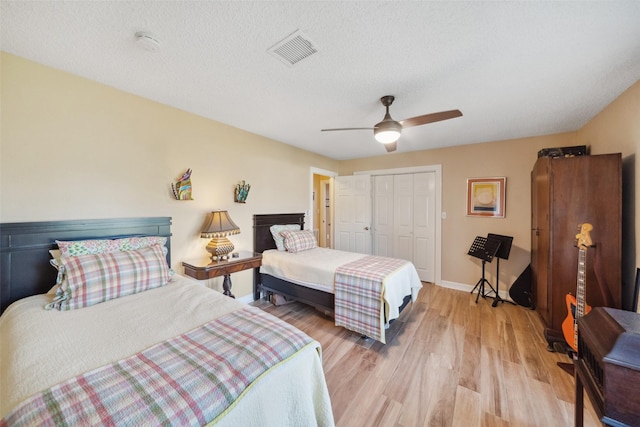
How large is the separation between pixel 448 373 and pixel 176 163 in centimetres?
331

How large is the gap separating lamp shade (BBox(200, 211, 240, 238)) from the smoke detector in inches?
63.7

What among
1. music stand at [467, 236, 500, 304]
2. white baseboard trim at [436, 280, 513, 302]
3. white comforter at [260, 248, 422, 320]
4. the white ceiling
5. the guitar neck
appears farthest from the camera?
white baseboard trim at [436, 280, 513, 302]

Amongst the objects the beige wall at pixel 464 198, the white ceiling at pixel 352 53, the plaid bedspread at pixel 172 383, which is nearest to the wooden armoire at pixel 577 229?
the white ceiling at pixel 352 53

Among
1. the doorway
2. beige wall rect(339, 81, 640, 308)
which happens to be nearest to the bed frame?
the doorway

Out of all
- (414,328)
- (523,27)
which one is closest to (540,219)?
(414,328)

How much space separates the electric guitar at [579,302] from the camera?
189cm

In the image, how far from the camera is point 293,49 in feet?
5.13

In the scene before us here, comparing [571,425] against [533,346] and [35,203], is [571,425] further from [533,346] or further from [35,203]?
[35,203]

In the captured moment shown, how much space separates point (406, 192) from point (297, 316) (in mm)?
2924

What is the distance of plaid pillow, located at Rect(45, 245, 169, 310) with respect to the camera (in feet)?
4.91

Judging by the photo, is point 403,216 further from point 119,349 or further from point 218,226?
point 119,349

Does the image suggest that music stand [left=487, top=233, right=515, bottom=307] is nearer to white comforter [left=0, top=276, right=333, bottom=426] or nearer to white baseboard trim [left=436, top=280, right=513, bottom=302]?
white baseboard trim [left=436, top=280, right=513, bottom=302]

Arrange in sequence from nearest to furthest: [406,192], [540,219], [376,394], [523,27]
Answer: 1. [523,27]
2. [376,394]
3. [540,219]
4. [406,192]

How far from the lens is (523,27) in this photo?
1358 mm
